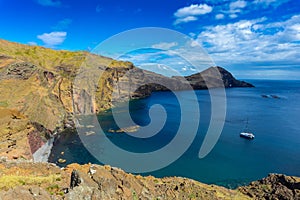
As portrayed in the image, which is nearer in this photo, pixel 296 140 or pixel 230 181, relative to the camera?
pixel 230 181

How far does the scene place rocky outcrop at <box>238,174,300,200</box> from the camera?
2666cm

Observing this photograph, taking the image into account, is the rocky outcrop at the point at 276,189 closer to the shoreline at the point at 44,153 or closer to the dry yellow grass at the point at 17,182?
the dry yellow grass at the point at 17,182

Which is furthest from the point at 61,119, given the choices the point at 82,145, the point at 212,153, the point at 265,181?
the point at 265,181

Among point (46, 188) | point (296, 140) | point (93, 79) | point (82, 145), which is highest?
point (93, 79)

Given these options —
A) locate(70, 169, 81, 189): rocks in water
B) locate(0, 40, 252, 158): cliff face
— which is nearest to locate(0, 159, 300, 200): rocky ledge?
locate(70, 169, 81, 189): rocks in water

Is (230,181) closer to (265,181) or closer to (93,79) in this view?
(265,181)

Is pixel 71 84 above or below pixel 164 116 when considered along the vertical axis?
above

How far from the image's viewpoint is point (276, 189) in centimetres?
2836

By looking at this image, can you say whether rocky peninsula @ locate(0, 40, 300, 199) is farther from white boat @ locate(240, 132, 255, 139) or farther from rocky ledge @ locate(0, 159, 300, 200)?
white boat @ locate(240, 132, 255, 139)

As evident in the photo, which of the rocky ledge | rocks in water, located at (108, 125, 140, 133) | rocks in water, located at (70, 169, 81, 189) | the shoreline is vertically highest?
rocks in water, located at (70, 169, 81, 189)

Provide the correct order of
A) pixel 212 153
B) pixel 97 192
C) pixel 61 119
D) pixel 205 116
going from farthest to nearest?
pixel 205 116, pixel 61 119, pixel 212 153, pixel 97 192

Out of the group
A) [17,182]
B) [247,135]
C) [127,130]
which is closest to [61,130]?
[127,130]

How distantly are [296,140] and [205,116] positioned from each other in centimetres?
3944

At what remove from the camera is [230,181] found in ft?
148
